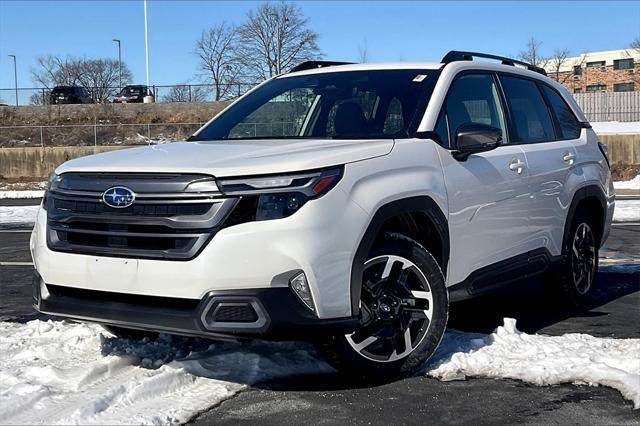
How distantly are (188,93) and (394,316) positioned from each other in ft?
154

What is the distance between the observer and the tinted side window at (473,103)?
5266mm

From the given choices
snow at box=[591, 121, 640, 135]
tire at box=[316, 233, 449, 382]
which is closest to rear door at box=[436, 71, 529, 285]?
tire at box=[316, 233, 449, 382]

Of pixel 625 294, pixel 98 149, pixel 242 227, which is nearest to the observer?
pixel 242 227

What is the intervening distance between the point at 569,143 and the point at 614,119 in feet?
140

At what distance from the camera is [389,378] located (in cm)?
447

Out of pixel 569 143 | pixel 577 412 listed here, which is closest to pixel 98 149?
pixel 569 143

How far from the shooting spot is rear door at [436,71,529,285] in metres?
4.96

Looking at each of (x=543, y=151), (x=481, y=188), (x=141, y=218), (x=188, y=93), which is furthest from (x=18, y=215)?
(x=188, y=93)

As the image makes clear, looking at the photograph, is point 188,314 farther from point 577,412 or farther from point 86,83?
point 86,83

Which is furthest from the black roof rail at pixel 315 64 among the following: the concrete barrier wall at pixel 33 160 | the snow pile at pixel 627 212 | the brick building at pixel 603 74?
the brick building at pixel 603 74

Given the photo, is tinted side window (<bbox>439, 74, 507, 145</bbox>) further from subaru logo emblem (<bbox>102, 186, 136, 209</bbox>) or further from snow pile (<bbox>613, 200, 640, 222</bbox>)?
snow pile (<bbox>613, 200, 640, 222</bbox>)

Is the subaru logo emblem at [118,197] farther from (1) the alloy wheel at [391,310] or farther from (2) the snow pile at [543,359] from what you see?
(2) the snow pile at [543,359]

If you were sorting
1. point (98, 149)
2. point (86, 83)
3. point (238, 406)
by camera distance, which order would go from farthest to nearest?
point (86, 83) → point (98, 149) → point (238, 406)

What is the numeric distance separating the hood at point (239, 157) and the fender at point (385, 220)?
1.02ft
